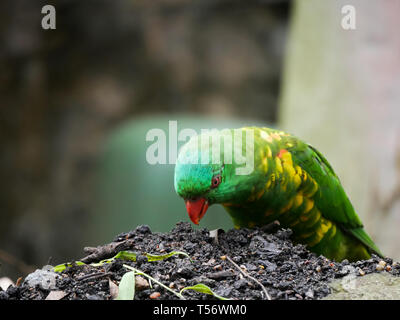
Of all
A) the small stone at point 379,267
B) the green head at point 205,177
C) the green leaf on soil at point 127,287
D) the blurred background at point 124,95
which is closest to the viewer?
the green leaf on soil at point 127,287

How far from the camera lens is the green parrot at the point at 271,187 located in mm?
2252

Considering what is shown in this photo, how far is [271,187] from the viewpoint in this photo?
2486mm

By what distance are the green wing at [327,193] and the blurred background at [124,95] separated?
8.57 feet

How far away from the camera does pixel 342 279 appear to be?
176 centimetres

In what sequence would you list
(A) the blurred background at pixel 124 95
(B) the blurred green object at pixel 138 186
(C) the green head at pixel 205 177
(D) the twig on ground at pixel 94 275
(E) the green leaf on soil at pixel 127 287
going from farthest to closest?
(A) the blurred background at pixel 124 95 → (B) the blurred green object at pixel 138 186 → (C) the green head at pixel 205 177 → (D) the twig on ground at pixel 94 275 → (E) the green leaf on soil at pixel 127 287

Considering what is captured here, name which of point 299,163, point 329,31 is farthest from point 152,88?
point 299,163

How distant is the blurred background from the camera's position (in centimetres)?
585

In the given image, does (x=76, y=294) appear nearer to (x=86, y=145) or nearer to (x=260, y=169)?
(x=260, y=169)

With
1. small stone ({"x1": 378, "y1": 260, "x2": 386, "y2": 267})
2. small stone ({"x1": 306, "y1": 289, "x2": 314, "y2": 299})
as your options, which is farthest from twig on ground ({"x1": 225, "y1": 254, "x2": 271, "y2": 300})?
small stone ({"x1": 378, "y1": 260, "x2": 386, "y2": 267})

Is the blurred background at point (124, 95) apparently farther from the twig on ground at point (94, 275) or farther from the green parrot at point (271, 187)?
the twig on ground at point (94, 275)

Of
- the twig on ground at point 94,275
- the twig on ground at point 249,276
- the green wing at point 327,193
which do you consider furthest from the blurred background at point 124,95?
the twig on ground at point 94,275

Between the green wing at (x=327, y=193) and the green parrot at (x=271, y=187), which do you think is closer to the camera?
the green parrot at (x=271, y=187)

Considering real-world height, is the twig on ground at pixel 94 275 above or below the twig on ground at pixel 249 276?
above

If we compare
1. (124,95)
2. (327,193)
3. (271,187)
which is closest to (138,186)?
(124,95)
